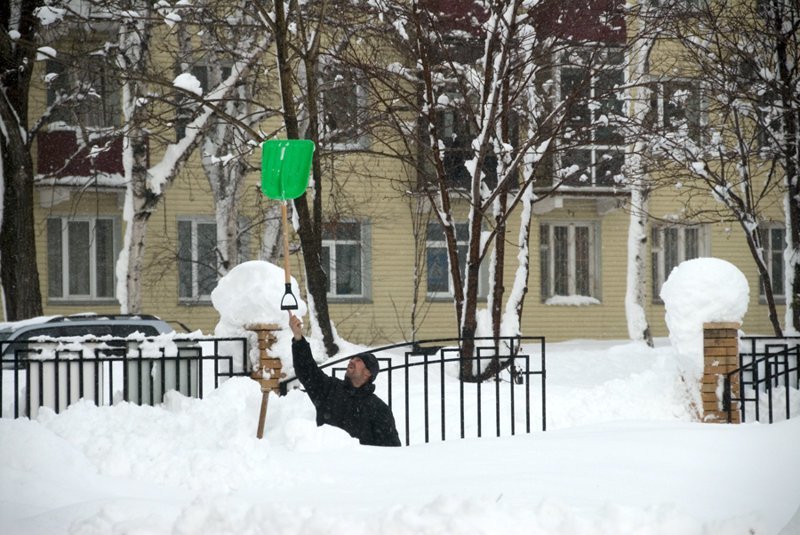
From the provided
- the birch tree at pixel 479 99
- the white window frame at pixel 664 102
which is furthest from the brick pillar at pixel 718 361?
the white window frame at pixel 664 102

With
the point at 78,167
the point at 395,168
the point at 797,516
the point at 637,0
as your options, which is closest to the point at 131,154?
the point at 78,167

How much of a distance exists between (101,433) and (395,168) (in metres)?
19.4

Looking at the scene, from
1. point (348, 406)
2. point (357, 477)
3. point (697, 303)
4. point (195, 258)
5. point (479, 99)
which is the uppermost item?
point (479, 99)

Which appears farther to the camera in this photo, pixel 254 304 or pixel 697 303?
pixel 697 303

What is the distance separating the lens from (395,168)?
2691cm

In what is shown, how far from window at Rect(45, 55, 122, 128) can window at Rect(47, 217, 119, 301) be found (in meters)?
2.17

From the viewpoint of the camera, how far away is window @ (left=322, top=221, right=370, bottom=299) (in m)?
26.7

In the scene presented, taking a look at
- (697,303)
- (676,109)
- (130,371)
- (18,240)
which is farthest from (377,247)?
(130,371)

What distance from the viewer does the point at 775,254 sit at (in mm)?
29312

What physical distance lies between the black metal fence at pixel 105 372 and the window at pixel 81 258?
584 inches

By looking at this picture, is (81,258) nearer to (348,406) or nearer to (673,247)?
(673,247)

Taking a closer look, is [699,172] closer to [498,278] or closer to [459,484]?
[498,278]

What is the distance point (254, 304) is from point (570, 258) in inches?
701

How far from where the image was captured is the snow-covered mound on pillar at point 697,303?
13016mm
